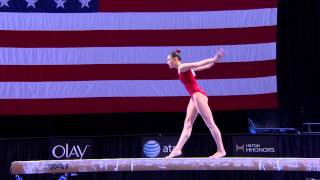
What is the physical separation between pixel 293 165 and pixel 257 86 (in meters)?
3.46

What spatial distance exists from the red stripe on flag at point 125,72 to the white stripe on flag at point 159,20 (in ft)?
2.51

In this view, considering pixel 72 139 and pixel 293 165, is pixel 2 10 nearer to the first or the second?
pixel 72 139

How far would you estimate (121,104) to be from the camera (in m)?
9.67

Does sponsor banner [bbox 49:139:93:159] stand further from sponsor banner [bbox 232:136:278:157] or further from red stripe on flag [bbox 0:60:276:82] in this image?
sponsor banner [bbox 232:136:278:157]

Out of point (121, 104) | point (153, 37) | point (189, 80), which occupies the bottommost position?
point (121, 104)

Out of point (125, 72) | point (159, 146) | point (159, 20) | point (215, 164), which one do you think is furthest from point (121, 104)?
point (215, 164)

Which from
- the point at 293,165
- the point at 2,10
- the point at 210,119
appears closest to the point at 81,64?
the point at 2,10

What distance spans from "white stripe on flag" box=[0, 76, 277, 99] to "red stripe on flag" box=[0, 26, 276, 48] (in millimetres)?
760

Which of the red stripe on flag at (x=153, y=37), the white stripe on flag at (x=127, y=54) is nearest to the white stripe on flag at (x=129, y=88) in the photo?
the white stripe on flag at (x=127, y=54)

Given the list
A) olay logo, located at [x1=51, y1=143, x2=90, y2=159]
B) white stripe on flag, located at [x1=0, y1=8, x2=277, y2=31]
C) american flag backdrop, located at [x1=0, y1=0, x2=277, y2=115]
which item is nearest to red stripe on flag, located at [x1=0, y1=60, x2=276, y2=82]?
american flag backdrop, located at [x1=0, y1=0, x2=277, y2=115]

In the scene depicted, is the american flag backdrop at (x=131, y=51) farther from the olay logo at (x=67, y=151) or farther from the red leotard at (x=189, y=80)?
the red leotard at (x=189, y=80)

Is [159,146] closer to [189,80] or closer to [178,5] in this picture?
[178,5]

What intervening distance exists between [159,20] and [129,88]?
4.89ft

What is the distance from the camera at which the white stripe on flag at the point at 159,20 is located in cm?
969
